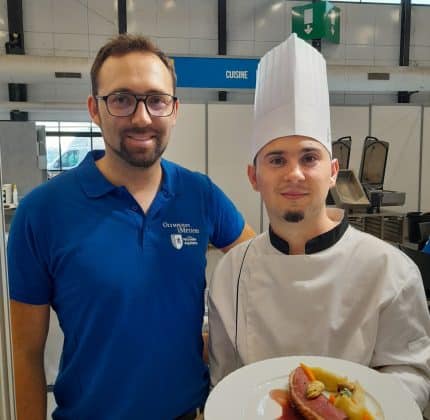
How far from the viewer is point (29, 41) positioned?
269 inches

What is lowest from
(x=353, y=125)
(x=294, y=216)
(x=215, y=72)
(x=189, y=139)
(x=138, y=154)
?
(x=294, y=216)

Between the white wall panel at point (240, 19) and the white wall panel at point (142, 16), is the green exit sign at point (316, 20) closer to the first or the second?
the white wall panel at point (240, 19)

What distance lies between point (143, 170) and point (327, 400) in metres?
0.72

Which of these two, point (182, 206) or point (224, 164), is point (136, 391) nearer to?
point (182, 206)

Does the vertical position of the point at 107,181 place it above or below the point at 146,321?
above

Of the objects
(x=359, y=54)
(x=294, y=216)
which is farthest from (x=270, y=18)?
(x=294, y=216)

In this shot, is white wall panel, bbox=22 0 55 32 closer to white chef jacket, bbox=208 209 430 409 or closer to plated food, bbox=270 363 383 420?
white chef jacket, bbox=208 209 430 409

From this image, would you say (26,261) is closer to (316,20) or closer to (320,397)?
(320,397)

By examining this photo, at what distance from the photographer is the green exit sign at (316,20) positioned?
5.79 m

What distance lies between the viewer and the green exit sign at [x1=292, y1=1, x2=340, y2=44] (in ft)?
19.0

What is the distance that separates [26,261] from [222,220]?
0.58 meters

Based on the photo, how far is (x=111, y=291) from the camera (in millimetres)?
1031

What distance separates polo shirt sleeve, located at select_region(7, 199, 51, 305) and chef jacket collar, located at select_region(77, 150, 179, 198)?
15 centimetres

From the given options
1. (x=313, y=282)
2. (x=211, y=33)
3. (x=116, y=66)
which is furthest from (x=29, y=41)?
(x=313, y=282)
